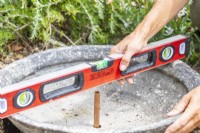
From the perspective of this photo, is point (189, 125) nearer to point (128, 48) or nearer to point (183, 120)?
point (183, 120)

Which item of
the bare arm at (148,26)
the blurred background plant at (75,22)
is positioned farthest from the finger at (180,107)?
the blurred background plant at (75,22)

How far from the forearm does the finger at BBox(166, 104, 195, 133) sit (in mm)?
405

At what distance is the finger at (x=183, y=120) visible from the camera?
176 centimetres

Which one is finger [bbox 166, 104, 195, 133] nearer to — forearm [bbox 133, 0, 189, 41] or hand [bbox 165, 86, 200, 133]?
hand [bbox 165, 86, 200, 133]

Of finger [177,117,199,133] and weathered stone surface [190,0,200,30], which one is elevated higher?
weathered stone surface [190,0,200,30]

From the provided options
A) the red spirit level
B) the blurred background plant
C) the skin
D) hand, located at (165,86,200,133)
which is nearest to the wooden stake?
the red spirit level

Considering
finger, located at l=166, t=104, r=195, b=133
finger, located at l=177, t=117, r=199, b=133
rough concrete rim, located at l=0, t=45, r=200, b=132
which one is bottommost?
finger, located at l=177, t=117, r=199, b=133

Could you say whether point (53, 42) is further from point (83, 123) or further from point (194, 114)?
point (194, 114)

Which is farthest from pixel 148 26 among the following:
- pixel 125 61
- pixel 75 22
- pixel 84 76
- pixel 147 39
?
pixel 75 22

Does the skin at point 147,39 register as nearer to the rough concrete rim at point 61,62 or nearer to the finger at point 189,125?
the finger at point 189,125

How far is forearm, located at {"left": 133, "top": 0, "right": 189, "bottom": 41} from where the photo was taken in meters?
2.10

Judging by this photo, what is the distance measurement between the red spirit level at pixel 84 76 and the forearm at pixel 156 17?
0.22 ft

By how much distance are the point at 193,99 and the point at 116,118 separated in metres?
0.41

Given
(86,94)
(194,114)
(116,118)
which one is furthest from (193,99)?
(86,94)
